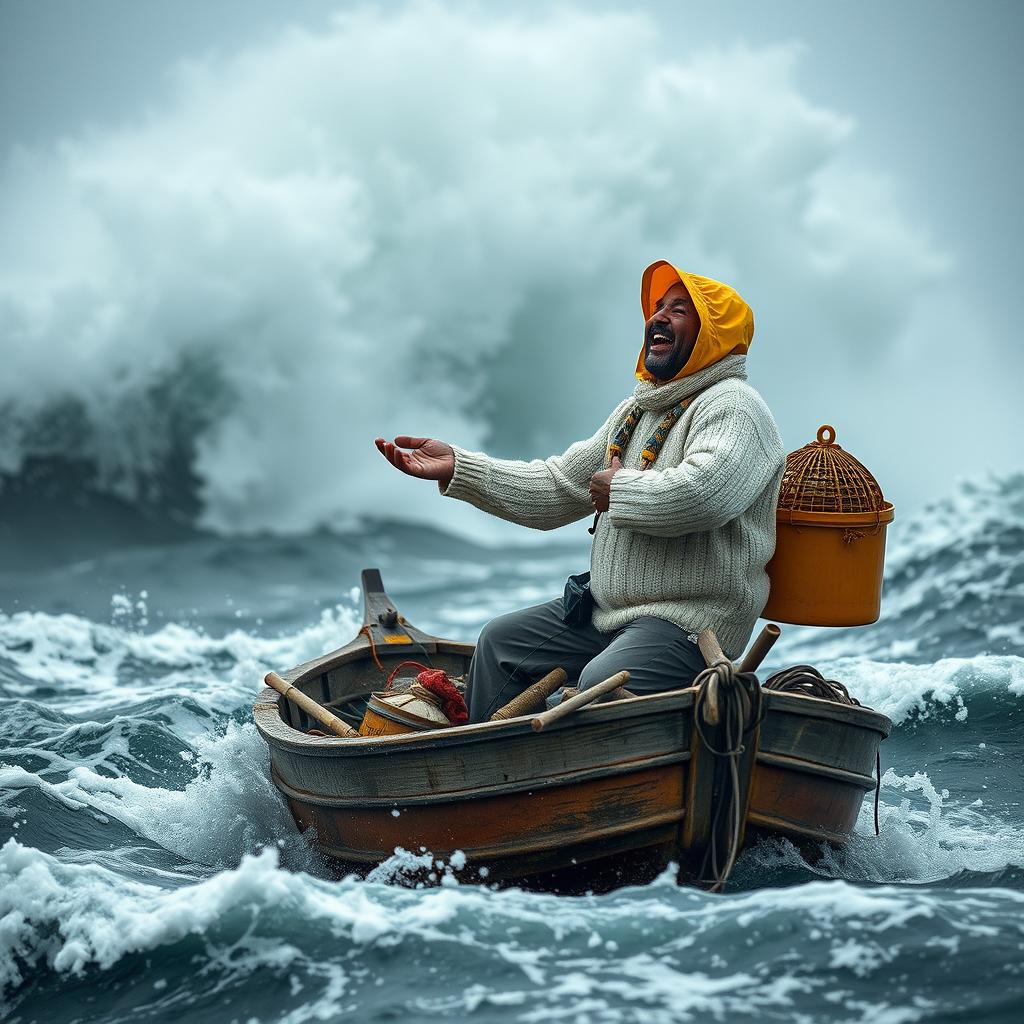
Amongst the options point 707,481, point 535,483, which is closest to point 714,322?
point 707,481

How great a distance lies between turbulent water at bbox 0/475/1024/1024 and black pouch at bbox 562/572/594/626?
103cm

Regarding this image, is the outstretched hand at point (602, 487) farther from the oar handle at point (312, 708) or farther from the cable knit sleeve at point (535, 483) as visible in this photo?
the oar handle at point (312, 708)

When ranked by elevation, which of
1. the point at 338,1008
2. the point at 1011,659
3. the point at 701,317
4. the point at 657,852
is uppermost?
the point at 701,317

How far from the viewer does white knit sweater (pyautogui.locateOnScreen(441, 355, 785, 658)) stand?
13.8 ft

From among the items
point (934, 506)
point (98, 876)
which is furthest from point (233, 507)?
point (98, 876)

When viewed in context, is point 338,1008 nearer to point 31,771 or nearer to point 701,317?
point 701,317

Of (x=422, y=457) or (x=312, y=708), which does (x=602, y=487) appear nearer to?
(x=422, y=457)

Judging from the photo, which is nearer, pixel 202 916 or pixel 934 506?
pixel 202 916

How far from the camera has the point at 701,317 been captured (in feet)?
14.5

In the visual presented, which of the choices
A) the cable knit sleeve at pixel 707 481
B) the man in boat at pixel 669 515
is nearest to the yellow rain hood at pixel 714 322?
the man in boat at pixel 669 515

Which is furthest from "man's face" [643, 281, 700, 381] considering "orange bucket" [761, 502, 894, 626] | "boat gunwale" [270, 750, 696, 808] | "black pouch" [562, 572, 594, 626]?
"boat gunwale" [270, 750, 696, 808]

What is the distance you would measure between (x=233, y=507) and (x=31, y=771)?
12.4 m

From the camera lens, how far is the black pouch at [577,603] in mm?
4762

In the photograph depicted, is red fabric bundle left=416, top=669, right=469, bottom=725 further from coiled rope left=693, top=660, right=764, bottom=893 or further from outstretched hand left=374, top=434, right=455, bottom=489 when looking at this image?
coiled rope left=693, top=660, right=764, bottom=893
